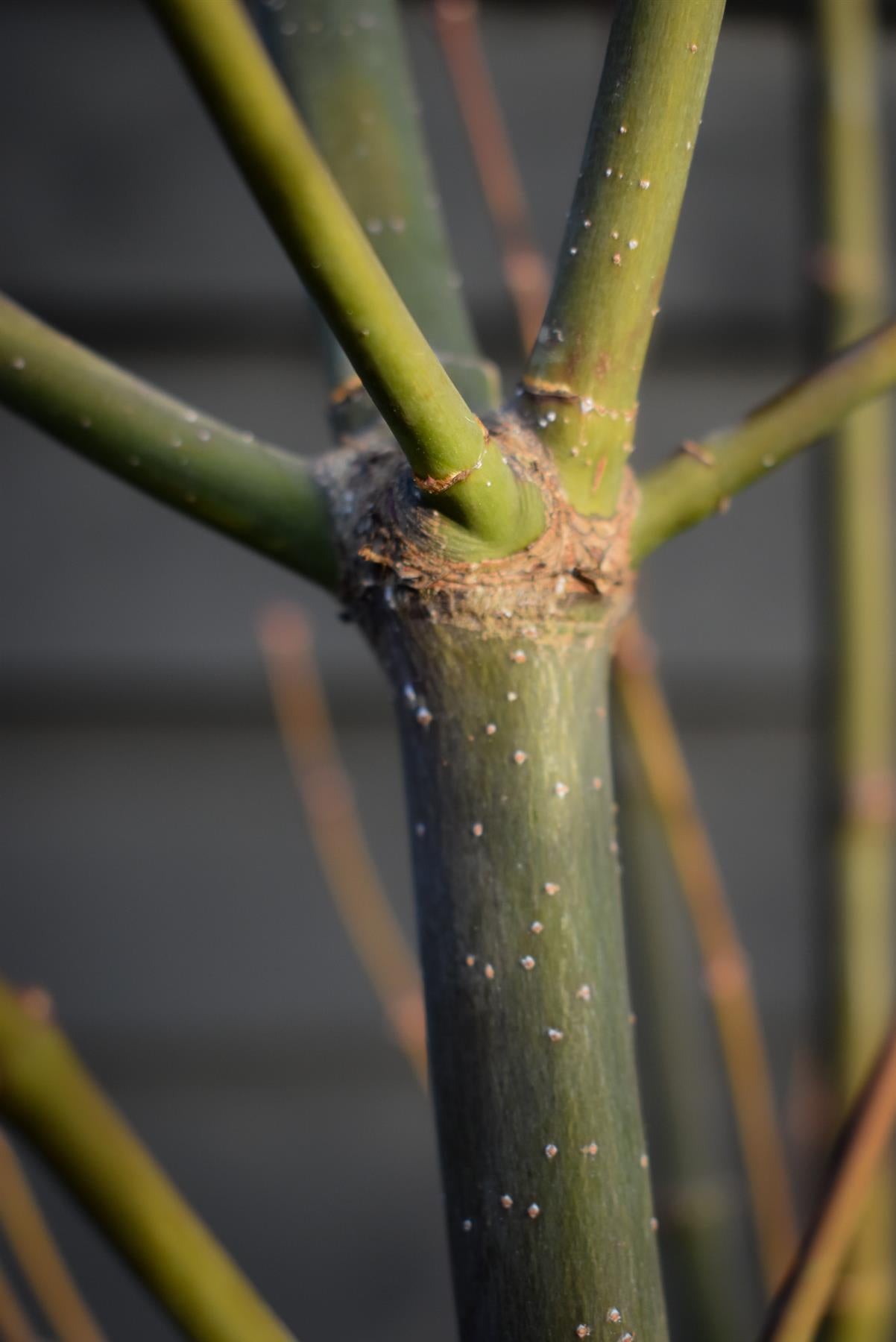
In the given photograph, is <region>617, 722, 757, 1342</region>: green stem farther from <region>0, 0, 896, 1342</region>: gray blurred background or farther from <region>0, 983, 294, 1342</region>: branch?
<region>0, 0, 896, 1342</region>: gray blurred background

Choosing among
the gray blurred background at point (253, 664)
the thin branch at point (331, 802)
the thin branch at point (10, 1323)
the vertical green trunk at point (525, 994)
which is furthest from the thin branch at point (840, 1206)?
the gray blurred background at point (253, 664)

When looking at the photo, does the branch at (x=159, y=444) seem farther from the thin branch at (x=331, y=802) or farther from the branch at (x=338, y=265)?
the thin branch at (x=331, y=802)

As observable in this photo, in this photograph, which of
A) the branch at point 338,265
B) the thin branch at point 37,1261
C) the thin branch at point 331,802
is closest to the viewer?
the branch at point 338,265

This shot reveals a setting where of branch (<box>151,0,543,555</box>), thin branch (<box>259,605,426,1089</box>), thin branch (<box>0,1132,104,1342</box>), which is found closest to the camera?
branch (<box>151,0,543,555</box>)

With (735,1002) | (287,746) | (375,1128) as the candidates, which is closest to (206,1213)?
(375,1128)

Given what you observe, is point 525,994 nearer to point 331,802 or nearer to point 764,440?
point 764,440

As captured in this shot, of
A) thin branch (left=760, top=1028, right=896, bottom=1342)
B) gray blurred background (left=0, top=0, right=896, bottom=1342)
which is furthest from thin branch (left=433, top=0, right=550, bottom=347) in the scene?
thin branch (left=760, top=1028, right=896, bottom=1342)
